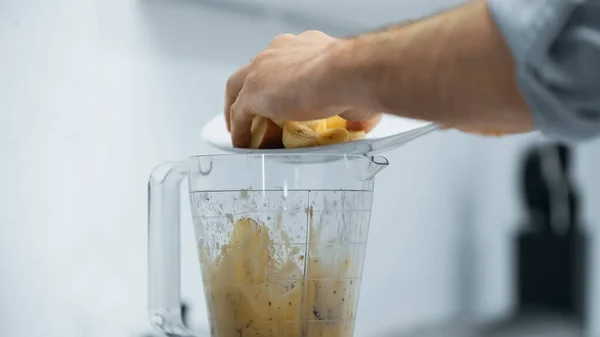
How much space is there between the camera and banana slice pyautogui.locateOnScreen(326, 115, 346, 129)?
1.71 feet

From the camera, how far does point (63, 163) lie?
668mm

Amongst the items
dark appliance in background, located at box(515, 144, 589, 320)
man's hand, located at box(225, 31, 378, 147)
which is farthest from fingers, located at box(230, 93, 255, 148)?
dark appliance in background, located at box(515, 144, 589, 320)

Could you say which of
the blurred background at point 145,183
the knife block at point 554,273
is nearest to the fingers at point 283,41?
the blurred background at point 145,183

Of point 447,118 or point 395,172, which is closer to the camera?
point 447,118

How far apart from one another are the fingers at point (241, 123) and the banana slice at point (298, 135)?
0.03 meters

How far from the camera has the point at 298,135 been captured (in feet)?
1.62

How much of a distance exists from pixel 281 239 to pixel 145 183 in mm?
377

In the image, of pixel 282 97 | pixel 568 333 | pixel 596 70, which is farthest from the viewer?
pixel 568 333

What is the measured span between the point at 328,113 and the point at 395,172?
2.72ft

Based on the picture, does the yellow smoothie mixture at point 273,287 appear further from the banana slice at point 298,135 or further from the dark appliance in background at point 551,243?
the dark appliance in background at point 551,243

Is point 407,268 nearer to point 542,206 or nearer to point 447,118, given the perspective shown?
point 542,206

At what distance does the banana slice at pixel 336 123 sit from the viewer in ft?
1.71

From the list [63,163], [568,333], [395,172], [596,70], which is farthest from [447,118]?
[568,333]

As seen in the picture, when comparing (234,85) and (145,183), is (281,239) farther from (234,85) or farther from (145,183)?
(145,183)
